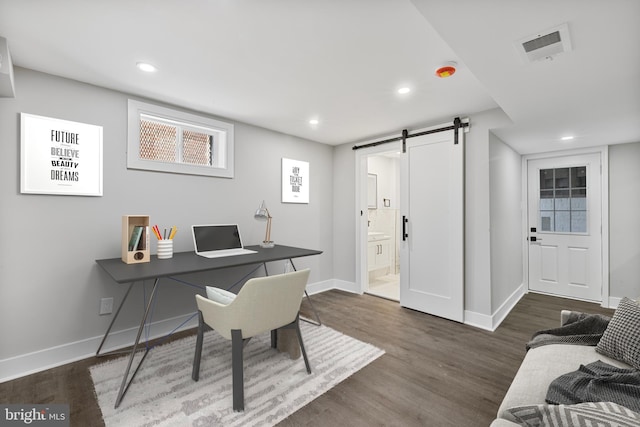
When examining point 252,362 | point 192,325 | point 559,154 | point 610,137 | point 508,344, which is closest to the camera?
point 252,362

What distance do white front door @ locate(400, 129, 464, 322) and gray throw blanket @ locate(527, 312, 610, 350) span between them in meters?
1.32

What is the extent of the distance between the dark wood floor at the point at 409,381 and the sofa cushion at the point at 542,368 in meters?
0.48

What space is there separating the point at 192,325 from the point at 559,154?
16.9 ft

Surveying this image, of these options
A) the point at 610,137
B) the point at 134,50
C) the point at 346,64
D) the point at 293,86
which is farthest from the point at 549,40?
the point at 610,137

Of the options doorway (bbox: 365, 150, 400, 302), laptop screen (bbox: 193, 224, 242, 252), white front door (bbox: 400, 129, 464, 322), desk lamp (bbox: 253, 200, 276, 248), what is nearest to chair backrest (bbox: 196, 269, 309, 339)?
laptop screen (bbox: 193, 224, 242, 252)

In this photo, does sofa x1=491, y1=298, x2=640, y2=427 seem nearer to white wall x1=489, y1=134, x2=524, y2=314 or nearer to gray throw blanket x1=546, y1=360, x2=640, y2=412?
gray throw blanket x1=546, y1=360, x2=640, y2=412

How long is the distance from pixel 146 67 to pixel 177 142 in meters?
0.95

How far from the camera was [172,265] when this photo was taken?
2.14m

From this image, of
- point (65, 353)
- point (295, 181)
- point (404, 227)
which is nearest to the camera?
point (65, 353)

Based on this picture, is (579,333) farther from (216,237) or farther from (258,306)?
(216,237)

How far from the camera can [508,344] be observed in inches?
104

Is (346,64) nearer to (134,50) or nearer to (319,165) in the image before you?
(134,50)

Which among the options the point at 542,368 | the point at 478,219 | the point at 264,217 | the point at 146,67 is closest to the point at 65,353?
the point at 264,217

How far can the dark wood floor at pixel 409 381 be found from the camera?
171 centimetres
